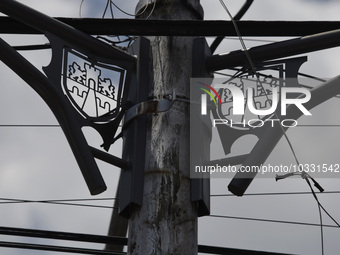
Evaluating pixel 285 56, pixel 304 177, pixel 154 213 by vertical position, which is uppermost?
pixel 285 56

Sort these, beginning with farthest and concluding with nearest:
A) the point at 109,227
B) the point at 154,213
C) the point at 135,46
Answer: the point at 109,227 → the point at 135,46 → the point at 154,213

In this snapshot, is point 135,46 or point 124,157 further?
Result: point 135,46

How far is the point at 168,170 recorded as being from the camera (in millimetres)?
4574

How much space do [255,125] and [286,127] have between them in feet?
1.07

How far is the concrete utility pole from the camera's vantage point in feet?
14.4

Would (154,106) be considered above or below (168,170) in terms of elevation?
above

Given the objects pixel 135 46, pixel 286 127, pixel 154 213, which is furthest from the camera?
pixel 135 46

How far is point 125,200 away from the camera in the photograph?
4.58 metres

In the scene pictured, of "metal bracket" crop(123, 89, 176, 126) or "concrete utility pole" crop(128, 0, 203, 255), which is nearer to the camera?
"concrete utility pole" crop(128, 0, 203, 255)

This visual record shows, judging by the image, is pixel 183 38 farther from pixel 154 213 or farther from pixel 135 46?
pixel 154 213

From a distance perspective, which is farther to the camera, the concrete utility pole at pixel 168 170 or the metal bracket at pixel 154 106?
the metal bracket at pixel 154 106

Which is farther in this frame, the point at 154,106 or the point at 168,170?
the point at 154,106

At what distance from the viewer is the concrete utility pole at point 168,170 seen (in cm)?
439

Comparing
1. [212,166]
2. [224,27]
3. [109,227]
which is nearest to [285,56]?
[224,27]
